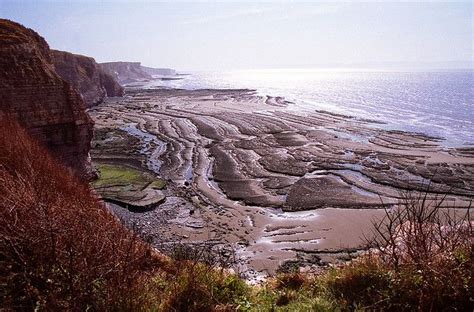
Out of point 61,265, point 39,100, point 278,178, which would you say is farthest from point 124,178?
point 61,265

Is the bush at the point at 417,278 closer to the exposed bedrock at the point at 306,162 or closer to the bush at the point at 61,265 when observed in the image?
the bush at the point at 61,265

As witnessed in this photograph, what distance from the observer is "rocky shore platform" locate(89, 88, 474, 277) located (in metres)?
21.5

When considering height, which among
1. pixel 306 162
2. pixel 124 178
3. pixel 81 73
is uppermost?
pixel 81 73

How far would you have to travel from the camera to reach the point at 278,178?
31812 mm

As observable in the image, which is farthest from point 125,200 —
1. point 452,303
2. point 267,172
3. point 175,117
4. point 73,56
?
point 73,56

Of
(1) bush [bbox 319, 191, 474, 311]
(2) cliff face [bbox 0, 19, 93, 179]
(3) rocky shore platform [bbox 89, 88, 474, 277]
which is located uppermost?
(2) cliff face [bbox 0, 19, 93, 179]

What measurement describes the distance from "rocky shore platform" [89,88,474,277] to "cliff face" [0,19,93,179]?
20.3ft

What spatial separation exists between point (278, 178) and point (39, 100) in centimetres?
1966

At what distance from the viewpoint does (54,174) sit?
1438cm

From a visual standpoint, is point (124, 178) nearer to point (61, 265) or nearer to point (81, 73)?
point (61, 265)

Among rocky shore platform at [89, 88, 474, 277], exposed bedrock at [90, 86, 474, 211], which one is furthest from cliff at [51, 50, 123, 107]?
rocky shore platform at [89, 88, 474, 277]

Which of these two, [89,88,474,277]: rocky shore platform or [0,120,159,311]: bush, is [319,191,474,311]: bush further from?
[0,120,159,311]: bush

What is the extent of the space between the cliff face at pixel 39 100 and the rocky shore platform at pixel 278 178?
620 centimetres

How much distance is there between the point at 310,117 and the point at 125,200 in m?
46.2
